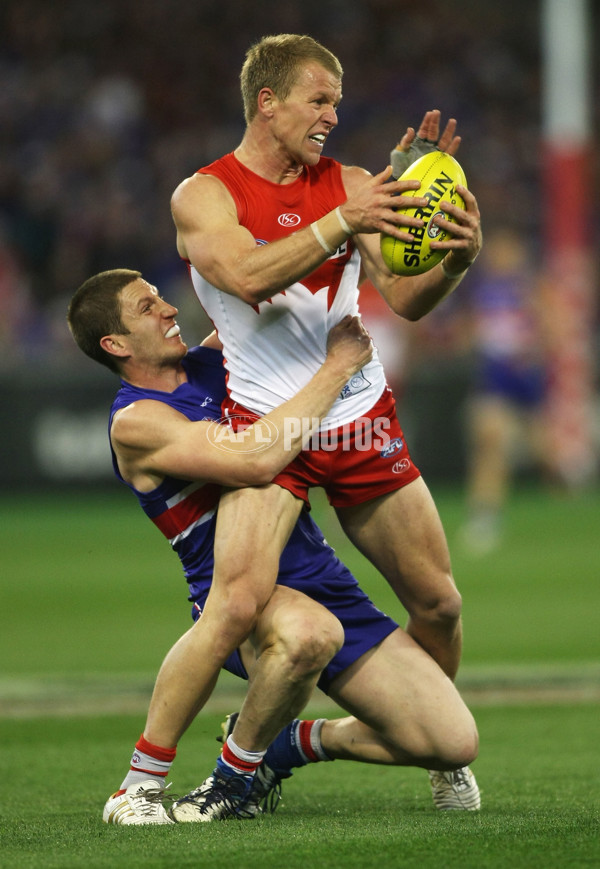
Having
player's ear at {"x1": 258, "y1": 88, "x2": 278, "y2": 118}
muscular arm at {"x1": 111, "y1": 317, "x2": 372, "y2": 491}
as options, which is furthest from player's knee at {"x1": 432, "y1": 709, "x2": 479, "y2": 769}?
player's ear at {"x1": 258, "y1": 88, "x2": 278, "y2": 118}

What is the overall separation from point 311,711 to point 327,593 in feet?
6.45

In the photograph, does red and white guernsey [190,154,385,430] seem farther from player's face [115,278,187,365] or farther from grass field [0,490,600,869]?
grass field [0,490,600,869]

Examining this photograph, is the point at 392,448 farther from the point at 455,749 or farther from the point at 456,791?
the point at 456,791

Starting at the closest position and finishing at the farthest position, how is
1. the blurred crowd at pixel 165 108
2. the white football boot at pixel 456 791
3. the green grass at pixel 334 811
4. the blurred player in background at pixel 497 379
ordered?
the green grass at pixel 334 811 → the white football boot at pixel 456 791 → the blurred player in background at pixel 497 379 → the blurred crowd at pixel 165 108

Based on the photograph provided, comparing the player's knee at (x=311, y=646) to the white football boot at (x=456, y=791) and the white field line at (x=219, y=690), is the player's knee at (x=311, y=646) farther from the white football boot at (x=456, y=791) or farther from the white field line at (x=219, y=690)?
the white field line at (x=219, y=690)

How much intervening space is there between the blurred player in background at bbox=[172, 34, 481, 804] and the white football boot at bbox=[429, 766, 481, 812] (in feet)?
1.51

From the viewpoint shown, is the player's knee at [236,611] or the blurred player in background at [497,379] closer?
the player's knee at [236,611]

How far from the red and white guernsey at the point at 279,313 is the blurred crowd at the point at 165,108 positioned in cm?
1170

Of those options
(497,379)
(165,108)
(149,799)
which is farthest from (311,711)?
(165,108)

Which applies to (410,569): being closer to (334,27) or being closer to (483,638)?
(483,638)

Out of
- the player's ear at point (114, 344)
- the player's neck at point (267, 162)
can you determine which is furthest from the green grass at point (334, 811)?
the player's neck at point (267, 162)

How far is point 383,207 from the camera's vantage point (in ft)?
13.2

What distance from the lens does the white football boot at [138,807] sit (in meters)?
4.07

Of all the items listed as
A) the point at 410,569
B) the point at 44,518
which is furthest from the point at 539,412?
the point at 410,569
